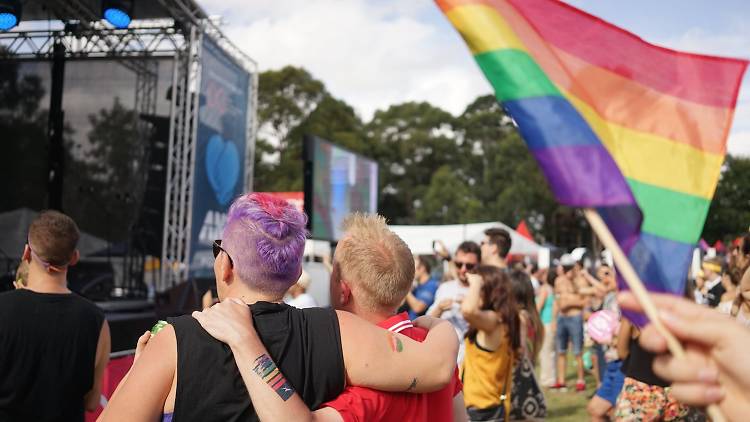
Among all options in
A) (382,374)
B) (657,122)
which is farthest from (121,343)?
(657,122)

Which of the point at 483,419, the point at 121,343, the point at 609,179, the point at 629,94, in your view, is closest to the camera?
the point at 609,179

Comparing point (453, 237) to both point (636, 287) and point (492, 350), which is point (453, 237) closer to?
point (492, 350)

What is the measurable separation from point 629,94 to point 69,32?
44.0 feet

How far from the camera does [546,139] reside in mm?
1664

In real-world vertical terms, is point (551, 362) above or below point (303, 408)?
below

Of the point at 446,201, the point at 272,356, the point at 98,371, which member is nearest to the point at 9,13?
the point at 98,371

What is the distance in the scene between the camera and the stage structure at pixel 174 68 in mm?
12352

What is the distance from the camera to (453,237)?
20.6 metres

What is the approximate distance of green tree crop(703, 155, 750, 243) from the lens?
4644cm

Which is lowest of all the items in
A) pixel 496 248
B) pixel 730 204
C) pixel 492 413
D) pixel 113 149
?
pixel 492 413

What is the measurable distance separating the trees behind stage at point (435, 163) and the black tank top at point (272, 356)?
35.2 metres

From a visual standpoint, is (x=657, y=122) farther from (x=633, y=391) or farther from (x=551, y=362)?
(x=551, y=362)

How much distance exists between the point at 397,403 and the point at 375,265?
1.37 feet

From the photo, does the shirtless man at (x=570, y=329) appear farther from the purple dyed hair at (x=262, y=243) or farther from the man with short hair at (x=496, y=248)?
the purple dyed hair at (x=262, y=243)
